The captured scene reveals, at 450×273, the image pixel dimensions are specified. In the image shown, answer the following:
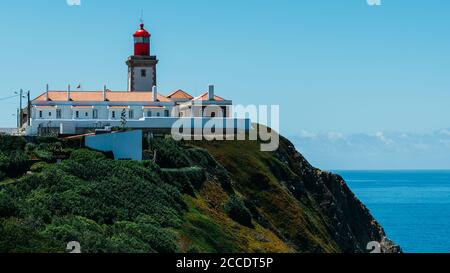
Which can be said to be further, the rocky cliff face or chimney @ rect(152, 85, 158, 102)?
chimney @ rect(152, 85, 158, 102)

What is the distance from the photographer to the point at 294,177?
300ft

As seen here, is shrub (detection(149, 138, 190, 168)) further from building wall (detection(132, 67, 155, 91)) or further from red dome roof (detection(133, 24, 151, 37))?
red dome roof (detection(133, 24, 151, 37))

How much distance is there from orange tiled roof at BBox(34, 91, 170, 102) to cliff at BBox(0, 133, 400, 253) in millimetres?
8570

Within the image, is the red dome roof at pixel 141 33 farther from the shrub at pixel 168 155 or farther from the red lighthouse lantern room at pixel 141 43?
the shrub at pixel 168 155

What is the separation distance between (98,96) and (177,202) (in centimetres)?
2989

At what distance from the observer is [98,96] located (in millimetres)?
89562

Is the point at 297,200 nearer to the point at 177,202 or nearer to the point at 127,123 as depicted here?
the point at 127,123

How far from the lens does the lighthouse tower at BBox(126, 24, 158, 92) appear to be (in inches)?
3885

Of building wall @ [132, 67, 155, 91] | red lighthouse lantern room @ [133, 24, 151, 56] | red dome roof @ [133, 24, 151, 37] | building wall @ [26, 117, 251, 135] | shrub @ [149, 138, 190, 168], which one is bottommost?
shrub @ [149, 138, 190, 168]

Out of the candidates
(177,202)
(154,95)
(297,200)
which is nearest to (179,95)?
(154,95)

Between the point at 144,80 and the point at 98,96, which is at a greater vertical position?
the point at 144,80

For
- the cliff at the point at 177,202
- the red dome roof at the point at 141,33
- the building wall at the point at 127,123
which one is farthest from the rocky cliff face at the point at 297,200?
the red dome roof at the point at 141,33

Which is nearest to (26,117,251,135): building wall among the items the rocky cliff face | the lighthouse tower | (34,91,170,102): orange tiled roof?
the rocky cliff face

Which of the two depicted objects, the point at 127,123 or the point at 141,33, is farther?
the point at 141,33
